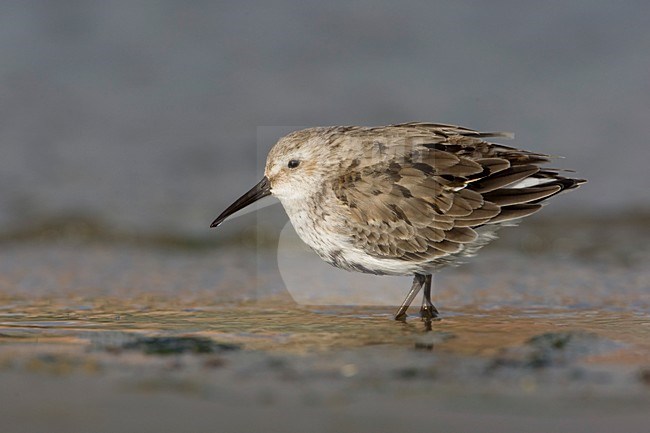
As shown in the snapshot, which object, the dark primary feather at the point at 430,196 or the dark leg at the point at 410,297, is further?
the dark leg at the point at 410,297

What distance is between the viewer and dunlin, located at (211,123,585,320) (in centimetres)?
691

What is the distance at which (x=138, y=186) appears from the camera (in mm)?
11383

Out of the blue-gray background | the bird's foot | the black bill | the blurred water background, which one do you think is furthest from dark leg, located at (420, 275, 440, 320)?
the blue-gray background

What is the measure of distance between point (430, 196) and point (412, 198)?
0.13 m

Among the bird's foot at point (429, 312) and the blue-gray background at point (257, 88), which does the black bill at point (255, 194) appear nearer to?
the bird's foot at point (429, 312)

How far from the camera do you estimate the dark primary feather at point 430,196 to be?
6930mm

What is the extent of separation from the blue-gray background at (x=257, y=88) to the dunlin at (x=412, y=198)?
3672mm

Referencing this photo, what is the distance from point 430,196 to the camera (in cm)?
699

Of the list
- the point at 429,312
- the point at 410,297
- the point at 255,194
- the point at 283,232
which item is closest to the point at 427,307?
the point at 429,312

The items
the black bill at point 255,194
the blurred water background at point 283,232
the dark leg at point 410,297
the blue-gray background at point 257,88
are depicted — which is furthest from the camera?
the blue-gray background at point 257,88

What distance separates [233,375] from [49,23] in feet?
33.9

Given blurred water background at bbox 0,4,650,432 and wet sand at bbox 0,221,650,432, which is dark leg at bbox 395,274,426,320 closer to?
wet sand at bbox 0,221,650,432

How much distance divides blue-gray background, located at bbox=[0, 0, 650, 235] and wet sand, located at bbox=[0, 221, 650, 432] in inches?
88.1

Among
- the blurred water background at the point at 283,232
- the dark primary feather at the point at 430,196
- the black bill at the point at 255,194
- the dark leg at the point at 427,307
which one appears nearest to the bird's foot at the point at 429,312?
the dark leg at the point at 427,307
